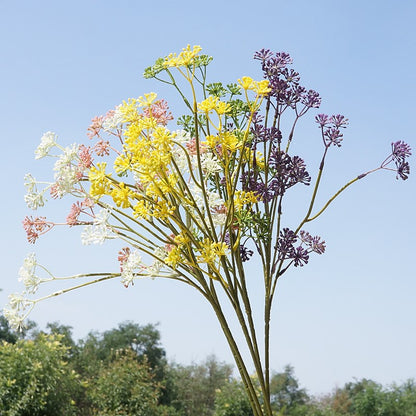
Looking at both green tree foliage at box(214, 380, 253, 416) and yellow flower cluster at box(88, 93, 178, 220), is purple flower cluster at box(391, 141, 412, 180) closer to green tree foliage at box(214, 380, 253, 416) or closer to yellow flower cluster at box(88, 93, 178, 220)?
yellow flower cluster at box(88, 93, 178, 220)

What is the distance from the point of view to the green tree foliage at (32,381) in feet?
22.5

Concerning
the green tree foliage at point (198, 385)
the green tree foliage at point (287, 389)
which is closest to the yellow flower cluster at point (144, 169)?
the green tree foliage at point (198, 385)

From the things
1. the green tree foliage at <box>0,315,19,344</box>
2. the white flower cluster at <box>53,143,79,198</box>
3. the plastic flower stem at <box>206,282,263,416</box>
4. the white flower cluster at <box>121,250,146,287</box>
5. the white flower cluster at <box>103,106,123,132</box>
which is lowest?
the plastic flower stem at <box>206,282,263,416</box>

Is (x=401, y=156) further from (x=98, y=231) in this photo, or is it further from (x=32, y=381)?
(x=32, y=381)

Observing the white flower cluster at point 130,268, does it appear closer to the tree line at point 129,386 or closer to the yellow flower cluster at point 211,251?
the yellow flower cluster at point 211,251

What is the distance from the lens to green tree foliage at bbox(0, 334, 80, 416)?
6.86 metres

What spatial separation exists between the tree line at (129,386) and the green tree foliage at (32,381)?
1 centimetres

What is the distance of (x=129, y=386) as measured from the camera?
28.1 feet

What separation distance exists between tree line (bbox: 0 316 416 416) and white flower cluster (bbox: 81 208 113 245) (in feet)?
3.05

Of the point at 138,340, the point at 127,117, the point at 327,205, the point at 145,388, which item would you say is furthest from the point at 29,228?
the point at 138,340

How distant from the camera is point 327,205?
7.60 ft

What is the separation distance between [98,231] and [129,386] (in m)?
6.87

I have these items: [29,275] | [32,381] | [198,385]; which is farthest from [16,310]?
[198,385]

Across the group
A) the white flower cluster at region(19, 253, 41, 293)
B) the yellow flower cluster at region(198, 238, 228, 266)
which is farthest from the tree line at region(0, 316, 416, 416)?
the white flower cluster at region(19, 253, 41, 293)
